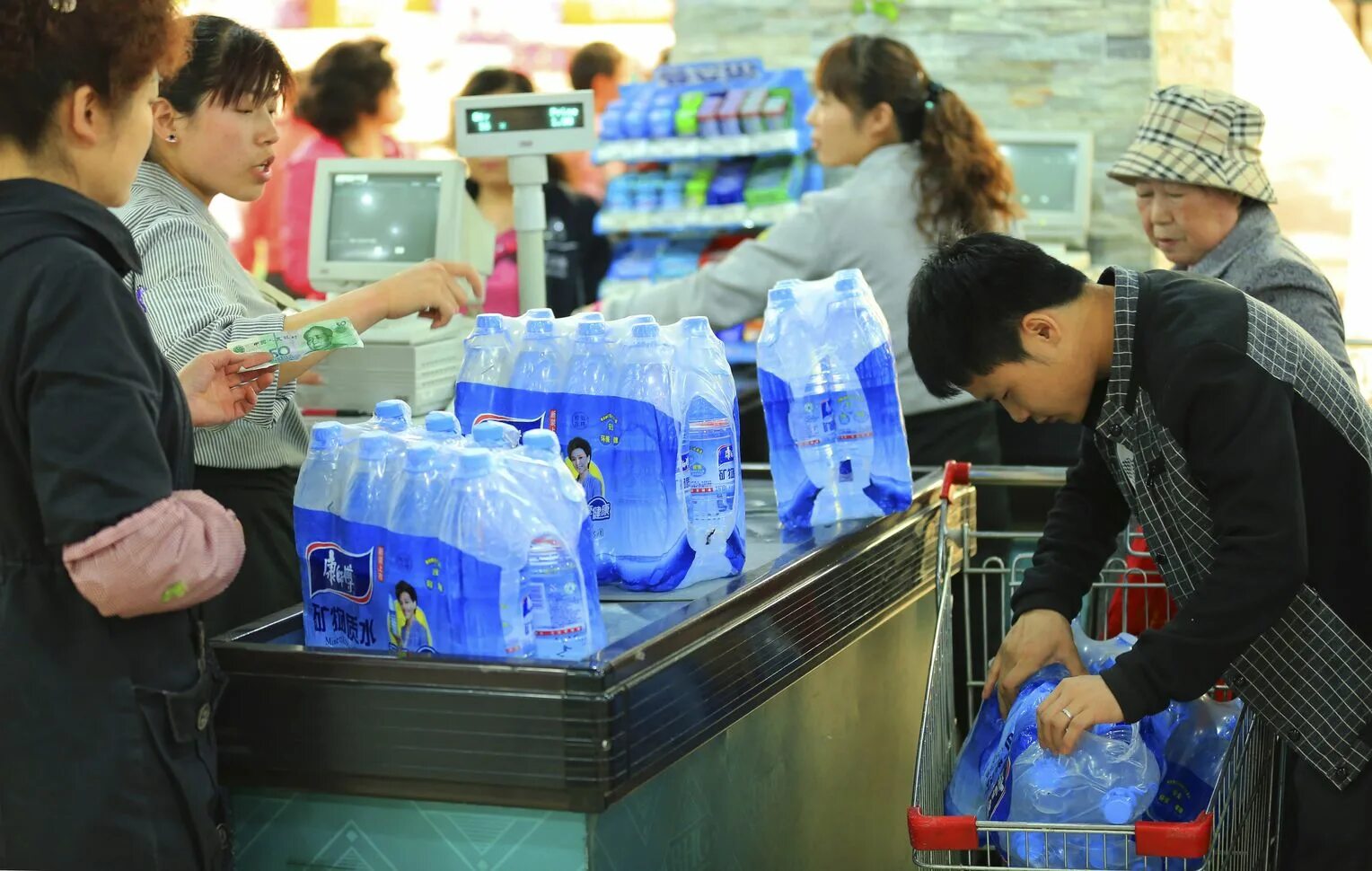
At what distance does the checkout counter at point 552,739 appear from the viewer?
2016mm

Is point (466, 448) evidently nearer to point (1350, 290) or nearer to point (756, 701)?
point (756, 701)

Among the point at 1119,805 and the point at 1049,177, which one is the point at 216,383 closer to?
the point at 1119,805

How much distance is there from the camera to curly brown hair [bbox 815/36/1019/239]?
4113 millimetres

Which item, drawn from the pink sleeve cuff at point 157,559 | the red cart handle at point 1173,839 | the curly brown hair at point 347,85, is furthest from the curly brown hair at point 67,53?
the curly brown hair at point 347,85

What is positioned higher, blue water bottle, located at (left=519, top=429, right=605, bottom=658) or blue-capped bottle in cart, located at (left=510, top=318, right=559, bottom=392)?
blue-capped bottle in cart, located at (left=510, top=318, right=559, bottom=392)

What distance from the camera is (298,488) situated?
2.32 meters

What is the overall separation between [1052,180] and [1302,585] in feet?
14.7

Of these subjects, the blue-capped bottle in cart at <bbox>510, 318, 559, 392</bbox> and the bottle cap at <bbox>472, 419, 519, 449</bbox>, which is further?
the blue-capped bottle in cart at <bbox>510, 318, 559, 392</bbox>

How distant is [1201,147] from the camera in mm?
3529

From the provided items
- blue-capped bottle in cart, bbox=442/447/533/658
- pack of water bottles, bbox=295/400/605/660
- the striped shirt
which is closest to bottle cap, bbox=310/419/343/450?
pack of water bottles, bbox=295/400/605/660

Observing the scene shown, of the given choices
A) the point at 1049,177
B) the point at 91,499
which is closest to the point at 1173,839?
the point at 91,499

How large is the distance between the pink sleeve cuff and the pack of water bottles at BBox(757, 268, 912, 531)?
1219 mm

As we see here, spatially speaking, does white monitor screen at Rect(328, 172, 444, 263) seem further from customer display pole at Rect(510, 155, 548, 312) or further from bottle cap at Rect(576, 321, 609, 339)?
bottle cap at Rect(576, 321, 609, 339)

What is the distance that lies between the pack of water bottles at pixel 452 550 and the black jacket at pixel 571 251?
14.3 ft
